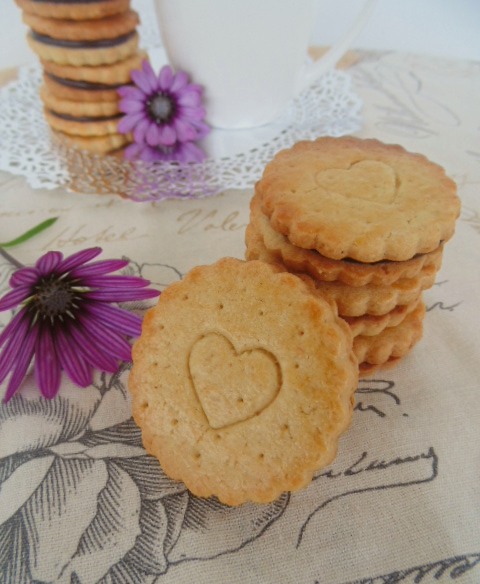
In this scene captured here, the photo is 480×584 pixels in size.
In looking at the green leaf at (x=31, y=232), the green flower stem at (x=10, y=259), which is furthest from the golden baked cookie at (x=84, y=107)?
the green flower stem at (x=10, y=259)

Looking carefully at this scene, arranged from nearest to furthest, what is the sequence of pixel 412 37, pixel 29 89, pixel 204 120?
pixel 204 120, pixel 29 89, pixel 412 37

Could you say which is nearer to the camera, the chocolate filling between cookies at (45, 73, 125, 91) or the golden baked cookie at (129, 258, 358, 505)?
the golden baked cookie at (129, 258, 358, 505)

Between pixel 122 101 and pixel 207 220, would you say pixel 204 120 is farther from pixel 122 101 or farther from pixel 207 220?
pixel 207 220

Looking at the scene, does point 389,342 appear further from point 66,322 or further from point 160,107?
point 160,107

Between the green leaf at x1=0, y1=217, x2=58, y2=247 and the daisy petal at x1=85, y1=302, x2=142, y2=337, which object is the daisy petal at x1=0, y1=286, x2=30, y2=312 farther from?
the green leaf at x1=0, y1=217, x2=58, y2=247

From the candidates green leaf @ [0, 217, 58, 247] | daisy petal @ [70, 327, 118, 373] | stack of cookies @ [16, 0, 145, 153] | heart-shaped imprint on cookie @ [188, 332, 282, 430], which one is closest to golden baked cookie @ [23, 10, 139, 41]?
stack of cookies @ [16, 0, 145, 153]

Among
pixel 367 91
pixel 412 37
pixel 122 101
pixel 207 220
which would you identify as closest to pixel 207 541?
pixel 207 220

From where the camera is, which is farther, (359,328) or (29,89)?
(29,89)
